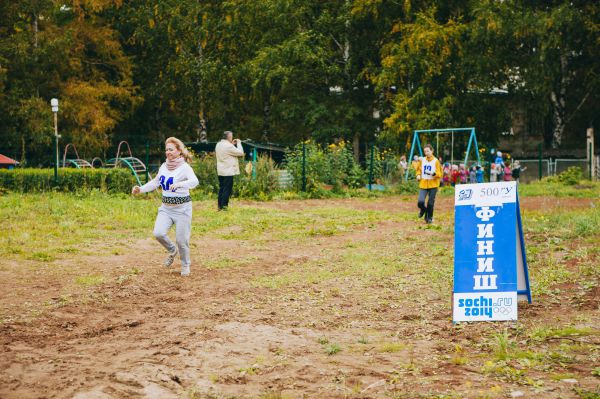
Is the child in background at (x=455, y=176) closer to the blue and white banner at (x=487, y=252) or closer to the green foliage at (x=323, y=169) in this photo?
the green foliage at (x=323, y=169)

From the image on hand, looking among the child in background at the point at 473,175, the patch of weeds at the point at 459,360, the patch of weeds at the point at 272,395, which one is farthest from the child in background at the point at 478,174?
the patch of weeds at the point at 272,395

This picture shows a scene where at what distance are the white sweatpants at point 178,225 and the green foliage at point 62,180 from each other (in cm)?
1210

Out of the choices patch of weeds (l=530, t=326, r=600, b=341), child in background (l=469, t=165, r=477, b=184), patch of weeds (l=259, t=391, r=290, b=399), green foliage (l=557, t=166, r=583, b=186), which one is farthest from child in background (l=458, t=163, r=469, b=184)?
patch of weeds (l=259, t=391, r=290, b=399)

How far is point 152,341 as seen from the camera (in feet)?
24.2

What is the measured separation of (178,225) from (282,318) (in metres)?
3.30

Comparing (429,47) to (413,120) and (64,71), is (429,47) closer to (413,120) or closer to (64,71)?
(413,120)

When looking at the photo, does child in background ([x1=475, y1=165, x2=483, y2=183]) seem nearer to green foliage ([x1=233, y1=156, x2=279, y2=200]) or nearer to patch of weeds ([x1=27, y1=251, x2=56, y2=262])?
green foliage ([x1=233, y1=156, x2=279, y2=200])

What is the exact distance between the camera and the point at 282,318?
8375 mm

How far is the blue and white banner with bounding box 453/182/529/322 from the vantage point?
26.5 feet

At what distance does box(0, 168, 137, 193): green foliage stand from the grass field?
22.7ft

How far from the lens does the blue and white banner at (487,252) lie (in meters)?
8.07

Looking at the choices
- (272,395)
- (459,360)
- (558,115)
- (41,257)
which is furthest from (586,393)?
(558,115)

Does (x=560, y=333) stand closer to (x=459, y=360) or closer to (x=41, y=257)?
(x=459, y=360)

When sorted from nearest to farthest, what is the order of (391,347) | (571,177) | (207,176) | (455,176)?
(391,347), (207,176), (455,176), (571,177)
